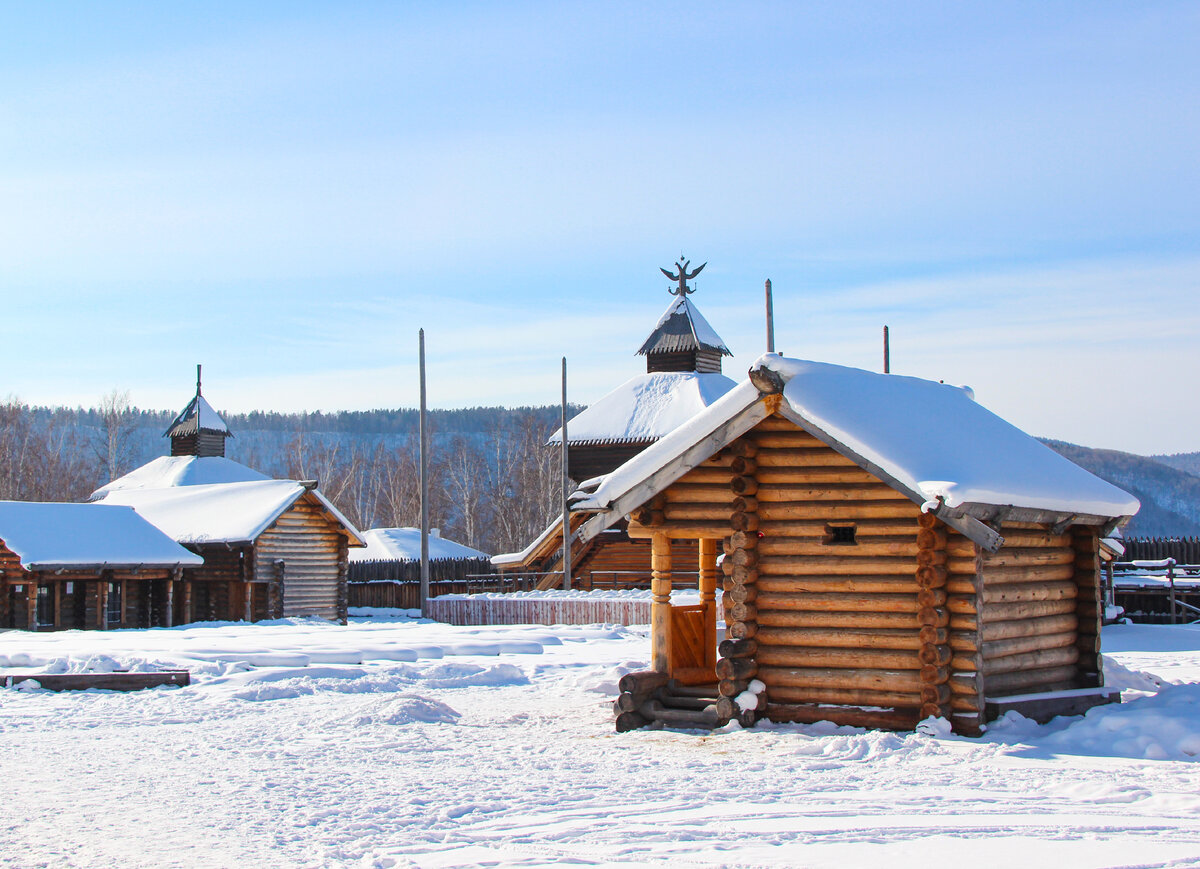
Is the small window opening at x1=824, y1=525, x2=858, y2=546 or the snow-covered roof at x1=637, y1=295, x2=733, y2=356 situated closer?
the small window opening at x1=824, y1=525, x2=858, y2=546

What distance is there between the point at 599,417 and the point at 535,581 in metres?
6.04

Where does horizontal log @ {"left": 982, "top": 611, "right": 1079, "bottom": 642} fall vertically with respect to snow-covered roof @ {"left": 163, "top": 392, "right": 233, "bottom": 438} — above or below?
below

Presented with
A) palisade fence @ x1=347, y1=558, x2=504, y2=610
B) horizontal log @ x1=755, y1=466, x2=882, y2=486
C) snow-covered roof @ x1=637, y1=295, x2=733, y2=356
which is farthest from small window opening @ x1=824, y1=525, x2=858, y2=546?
palisade fence @ x1=347, y1=558, x2=504, y2=610

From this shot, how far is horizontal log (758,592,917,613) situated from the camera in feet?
39.0

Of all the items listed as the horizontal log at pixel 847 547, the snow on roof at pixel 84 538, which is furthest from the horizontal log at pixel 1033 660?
the snow on roof at pixel 84 538

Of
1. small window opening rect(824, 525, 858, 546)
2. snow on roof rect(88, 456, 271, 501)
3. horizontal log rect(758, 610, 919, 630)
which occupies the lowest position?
horizontal log rect(758, 610, 919, 630)

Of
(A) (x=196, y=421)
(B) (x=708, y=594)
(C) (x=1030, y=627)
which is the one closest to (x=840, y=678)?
(C) (x=1030, y=627)

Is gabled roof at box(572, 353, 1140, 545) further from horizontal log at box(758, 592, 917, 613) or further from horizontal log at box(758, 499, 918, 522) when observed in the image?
horizontal log at box(758, 592, 917, 613)

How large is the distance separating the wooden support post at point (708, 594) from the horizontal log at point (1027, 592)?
3806 millimetres

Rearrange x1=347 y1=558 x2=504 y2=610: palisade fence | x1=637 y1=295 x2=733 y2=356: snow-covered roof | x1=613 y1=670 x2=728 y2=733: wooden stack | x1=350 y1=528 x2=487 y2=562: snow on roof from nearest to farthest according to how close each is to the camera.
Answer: x1=613 y1=670 x2=728 y2=733: wooden stack, x1=637 y1=295 x2=733 y2=356: snow-covered roof, x1=347 y1=558 x2=504 y2=610: palisade fence, x1=350 y1=528 x2=487 y2=562: snow on roof

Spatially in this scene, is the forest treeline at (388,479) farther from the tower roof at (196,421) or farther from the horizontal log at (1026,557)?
the horizontal log at (1026,557)

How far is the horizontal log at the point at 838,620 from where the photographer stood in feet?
39.0

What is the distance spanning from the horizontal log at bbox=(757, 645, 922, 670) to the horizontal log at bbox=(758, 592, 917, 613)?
→ 1.37 feet

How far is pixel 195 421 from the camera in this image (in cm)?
5175
